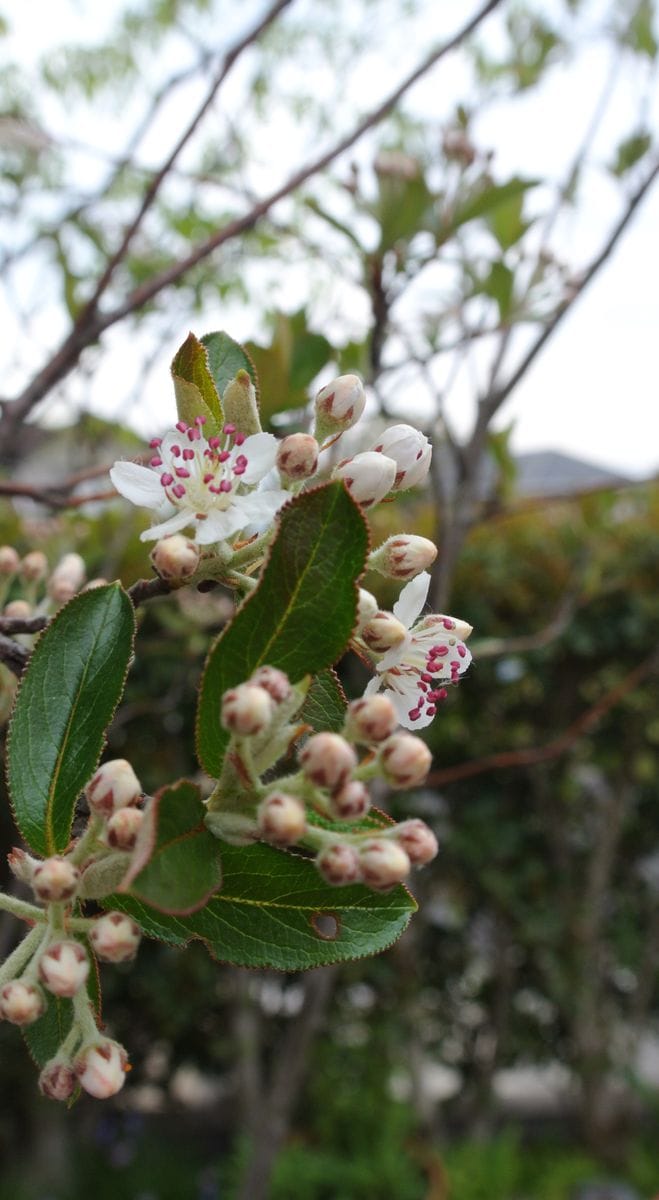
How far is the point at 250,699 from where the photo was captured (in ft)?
1.58

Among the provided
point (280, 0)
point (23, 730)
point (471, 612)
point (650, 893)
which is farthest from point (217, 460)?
point (650, 893)

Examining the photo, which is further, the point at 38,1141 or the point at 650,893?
the point at 650,893

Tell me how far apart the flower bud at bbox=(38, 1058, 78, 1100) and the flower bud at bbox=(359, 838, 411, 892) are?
220 mm

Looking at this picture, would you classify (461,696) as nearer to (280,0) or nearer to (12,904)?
(280,0)

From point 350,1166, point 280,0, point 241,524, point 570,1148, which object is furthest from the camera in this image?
point 570,1148

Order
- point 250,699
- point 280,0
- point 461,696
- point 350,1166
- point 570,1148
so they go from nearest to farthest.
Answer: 1. point 250,699
2. point 280,0
3. point 350,1166
4. point 461,696
5. point 570,1148

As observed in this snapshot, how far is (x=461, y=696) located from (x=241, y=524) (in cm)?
361

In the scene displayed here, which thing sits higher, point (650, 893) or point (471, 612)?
point (471, 612)

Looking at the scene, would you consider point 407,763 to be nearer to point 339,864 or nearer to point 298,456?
point 339,864

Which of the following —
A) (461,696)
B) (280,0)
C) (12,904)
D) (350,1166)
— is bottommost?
(350,1166)

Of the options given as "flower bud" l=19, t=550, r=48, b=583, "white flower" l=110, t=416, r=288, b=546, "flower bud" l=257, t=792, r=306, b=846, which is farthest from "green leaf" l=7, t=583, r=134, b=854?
"flower bud" l=19, t=550, r=48, b=583

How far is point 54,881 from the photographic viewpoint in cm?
51

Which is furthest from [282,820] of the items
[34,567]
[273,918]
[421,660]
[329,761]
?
[34,567]

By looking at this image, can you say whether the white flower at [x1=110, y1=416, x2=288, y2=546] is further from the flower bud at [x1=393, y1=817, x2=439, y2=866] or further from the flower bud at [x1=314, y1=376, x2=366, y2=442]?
the flower bud at [x1=393, y1=817, x2=439, y2=866]
